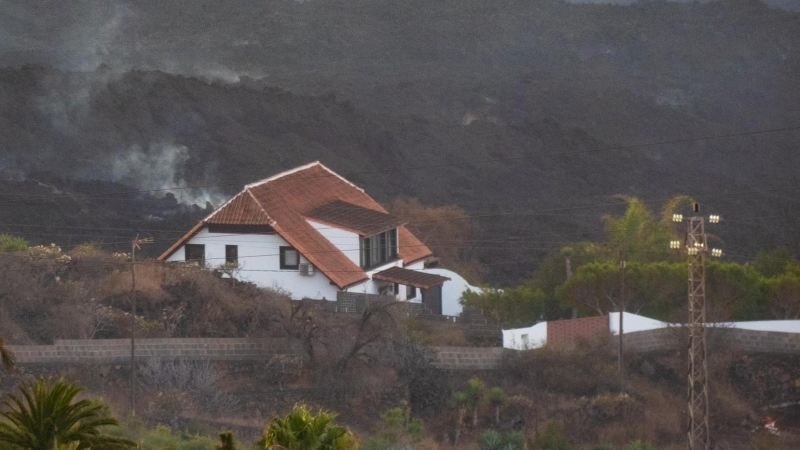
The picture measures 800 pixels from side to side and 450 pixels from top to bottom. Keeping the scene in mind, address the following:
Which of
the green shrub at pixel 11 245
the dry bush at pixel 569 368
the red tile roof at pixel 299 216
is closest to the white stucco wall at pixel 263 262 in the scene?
the red tile roof at pixel 299 216

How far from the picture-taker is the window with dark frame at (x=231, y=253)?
32.2 metres

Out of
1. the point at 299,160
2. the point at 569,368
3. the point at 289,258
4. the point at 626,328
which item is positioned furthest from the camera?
the point at 299,160

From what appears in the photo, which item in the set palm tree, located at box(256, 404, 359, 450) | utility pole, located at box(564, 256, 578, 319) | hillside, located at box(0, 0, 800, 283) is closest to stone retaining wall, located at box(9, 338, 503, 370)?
utility pole, located at box(564, 256, 578, 319)

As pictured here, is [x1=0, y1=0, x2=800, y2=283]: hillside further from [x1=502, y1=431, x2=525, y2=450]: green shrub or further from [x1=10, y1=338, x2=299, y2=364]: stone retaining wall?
[x1=502, y1=431, x2=525, y2=450]: green shrub

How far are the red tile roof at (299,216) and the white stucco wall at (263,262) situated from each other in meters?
0.33

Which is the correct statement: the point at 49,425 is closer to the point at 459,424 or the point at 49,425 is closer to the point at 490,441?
the point at 490,441

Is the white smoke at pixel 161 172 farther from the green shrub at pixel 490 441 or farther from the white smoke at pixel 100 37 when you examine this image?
the green shrub at pixel 490 441

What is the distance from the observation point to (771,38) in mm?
77125

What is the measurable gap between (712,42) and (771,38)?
12.6 feet

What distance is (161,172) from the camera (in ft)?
161

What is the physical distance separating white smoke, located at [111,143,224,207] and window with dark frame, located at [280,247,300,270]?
14.7m

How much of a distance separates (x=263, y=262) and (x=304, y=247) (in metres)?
1.32

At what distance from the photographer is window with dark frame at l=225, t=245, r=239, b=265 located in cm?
3222

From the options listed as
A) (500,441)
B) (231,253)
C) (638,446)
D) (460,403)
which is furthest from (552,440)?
(231,253)
